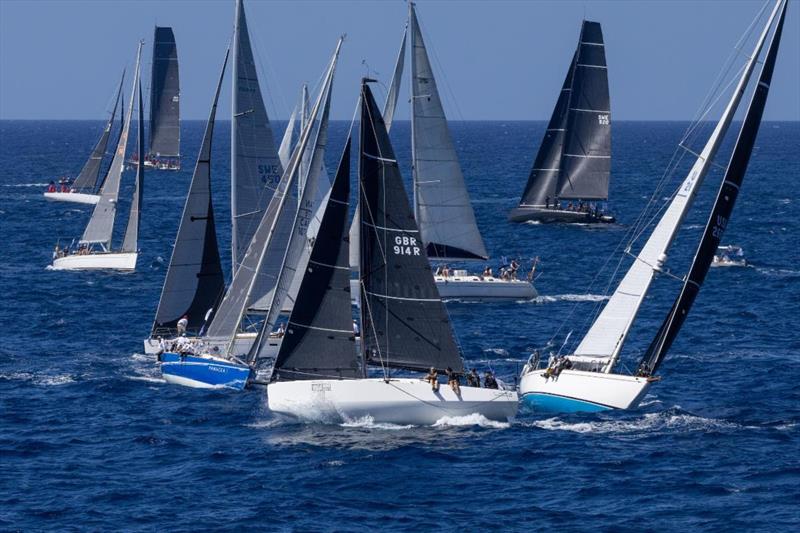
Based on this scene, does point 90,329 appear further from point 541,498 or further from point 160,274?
point 541,498

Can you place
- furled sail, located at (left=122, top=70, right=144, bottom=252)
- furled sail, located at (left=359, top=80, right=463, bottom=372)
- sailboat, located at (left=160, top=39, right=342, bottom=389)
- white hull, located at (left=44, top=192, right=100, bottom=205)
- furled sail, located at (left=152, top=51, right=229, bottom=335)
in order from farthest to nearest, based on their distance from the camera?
white hull, located at (left=44, top=192, right=100, bottom=205)
furled sail, located at (left=122, top=70, right=144, bottom=252)
furled sail, located at (left=152, top=51, right=229, bottom=335)
sailboat, located at (left=160, top=39, right=342, bottom=389)
furled sail, located at (left=359, top=80, right=463, bottom=372)

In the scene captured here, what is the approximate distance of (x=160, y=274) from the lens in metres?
78.8

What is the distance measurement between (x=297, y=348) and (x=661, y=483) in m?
11.9

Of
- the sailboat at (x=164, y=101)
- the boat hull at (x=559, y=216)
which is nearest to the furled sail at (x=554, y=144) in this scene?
the boat hull at (x=559, y=216)

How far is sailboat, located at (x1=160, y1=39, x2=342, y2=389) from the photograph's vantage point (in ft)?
158

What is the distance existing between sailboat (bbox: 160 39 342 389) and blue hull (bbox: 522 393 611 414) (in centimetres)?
924

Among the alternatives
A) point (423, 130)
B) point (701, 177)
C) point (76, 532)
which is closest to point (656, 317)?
point (423, 130)

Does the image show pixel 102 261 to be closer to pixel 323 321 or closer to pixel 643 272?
pixel 323 321

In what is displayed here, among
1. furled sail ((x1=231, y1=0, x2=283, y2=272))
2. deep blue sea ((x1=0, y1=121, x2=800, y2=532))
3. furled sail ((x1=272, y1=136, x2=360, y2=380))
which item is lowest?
deep blue sea ((x1=0, y1=121, x2=800, y2=532))

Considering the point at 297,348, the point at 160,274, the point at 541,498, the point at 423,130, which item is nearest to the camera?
the point at 541,498

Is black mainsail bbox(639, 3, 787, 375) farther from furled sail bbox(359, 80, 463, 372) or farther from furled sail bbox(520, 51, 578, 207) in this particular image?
furled sail bbox(520, 51, 578, 207)

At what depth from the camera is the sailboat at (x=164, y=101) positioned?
152 m

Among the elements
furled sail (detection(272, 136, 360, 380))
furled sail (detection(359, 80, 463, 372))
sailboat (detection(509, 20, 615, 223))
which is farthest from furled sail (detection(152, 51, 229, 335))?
sailboat (detection(509, 20, 615, 223))

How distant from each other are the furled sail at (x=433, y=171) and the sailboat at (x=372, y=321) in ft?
74.4
